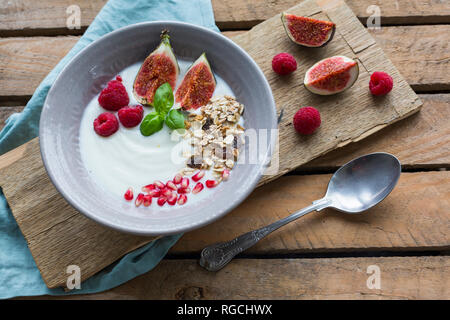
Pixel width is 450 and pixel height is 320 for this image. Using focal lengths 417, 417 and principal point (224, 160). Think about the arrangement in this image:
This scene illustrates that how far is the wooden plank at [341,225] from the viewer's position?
1712mm

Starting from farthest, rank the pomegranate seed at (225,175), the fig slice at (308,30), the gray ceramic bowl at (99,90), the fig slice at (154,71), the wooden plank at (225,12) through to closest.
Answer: the wooden plank at (225,12) → the fig slice at (308,30) → the fig slice at (154,71) → the pomegranate seed at (225,175) → the gray ceramic bowl at (99,90)

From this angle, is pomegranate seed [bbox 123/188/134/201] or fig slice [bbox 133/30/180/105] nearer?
pomegranate seed [bbox 123/188/134/201]

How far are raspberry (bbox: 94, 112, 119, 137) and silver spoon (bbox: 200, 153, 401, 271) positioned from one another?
1.99ft

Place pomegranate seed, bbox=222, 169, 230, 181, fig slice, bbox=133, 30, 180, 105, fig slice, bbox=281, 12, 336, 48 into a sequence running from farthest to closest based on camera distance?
fig slice, bbox=281, 12, 336, 48, fig slice, bbox=133, 30, 180, 105, pomegranate seed, bbox=222, 169, 230, 181

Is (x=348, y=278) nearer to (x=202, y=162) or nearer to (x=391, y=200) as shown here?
(x=391, y=200)

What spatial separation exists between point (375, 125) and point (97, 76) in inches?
46.9

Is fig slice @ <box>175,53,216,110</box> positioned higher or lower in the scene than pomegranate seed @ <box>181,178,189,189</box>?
higher

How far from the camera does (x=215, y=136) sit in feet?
5.47

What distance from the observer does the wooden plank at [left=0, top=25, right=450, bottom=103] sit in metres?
1.92

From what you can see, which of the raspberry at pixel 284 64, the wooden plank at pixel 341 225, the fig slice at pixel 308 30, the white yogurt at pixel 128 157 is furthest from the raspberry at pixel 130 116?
the fig slice at pixel 308 30

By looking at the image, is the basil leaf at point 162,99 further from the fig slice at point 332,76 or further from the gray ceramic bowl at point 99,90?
the fig slice at point 332,76

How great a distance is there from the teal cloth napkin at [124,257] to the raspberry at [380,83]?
0.77m

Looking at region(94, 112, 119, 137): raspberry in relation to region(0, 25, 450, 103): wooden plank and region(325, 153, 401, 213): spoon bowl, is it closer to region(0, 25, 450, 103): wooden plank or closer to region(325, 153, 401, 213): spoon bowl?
region(0, 25, 450, 103): wooden plank

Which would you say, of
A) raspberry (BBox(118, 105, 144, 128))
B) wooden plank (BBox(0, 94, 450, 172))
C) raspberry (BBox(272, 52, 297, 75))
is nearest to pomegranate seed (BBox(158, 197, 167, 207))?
raspberry (BBox(118, 105, 144, 128))
